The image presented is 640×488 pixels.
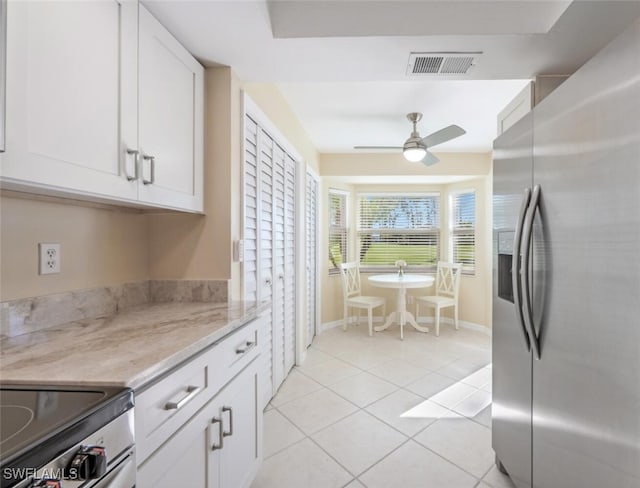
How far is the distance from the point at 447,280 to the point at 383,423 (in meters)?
3.13

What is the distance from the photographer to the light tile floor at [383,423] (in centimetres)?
→ 175

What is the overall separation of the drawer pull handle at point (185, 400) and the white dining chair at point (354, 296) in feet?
11.5

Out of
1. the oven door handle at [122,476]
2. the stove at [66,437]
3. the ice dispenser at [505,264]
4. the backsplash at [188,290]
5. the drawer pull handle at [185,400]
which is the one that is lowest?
the oven door handle at [122,476]

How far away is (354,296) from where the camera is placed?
16.6 feet

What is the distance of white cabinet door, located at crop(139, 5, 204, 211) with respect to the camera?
1.35 meters

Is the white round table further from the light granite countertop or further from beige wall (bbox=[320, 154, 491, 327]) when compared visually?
the light granite countertop

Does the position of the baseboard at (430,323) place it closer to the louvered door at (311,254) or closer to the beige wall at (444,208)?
the beige wall at (444,208)

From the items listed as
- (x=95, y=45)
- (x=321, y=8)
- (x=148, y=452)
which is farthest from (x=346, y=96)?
(x=148, y=452)

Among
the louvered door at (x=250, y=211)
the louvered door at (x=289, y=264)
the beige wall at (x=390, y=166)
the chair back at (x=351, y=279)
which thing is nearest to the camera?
the louvered door at (x=250, y=211)

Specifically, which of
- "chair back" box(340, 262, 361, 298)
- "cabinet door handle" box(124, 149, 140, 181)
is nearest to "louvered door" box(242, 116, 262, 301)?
"cabinet door handle" box(124, 149, 140, 181)

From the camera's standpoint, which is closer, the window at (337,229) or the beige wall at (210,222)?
the beige wall at (210,222)

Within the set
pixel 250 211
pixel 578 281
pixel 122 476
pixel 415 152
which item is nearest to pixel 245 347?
pixel 122 476

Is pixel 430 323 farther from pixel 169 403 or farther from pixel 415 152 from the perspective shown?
pixel 169 403

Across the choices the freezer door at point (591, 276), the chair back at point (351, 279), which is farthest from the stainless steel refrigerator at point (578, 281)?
the chair back at point (351, 279)
